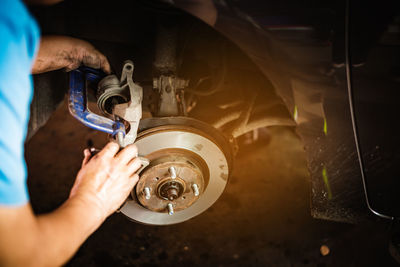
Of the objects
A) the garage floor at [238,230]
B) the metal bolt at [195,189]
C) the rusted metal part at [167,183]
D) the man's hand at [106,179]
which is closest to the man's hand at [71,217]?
the man's hand at [106,179]

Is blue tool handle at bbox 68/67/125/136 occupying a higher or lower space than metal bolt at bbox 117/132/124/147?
higher

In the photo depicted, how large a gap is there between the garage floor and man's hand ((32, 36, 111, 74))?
76 cm

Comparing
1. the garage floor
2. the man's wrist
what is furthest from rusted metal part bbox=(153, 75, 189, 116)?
the garage floor

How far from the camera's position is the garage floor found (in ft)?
3.99

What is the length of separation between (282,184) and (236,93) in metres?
0.57

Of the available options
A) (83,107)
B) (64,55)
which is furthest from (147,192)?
(64,55)

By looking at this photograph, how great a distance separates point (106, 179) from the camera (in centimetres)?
73

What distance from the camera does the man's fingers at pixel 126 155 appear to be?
30.1 inches

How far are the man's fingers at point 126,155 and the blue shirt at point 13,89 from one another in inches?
11.4

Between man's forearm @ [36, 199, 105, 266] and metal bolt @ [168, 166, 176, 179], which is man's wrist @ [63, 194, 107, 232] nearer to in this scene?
man's forearm @ [36, 199, 105, 266]

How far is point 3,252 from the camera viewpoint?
46 centimetres

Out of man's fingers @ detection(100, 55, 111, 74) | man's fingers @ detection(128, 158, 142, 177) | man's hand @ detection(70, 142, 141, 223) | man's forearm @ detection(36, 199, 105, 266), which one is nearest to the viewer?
man's forearm @ detection(36, 199, 105, 266)

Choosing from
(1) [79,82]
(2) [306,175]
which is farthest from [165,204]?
(2) [306,175]

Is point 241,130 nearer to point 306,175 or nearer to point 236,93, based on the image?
point 236,93
